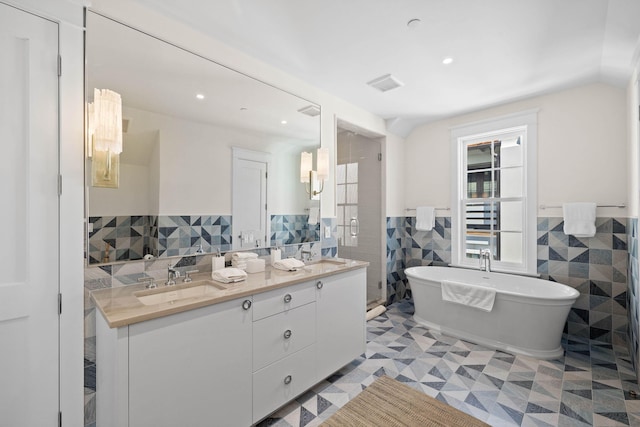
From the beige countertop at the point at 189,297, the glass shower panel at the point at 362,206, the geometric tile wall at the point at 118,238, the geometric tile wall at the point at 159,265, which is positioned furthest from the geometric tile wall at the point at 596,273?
the geometric tile wall at the point at 118,238

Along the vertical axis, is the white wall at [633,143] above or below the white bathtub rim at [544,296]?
above

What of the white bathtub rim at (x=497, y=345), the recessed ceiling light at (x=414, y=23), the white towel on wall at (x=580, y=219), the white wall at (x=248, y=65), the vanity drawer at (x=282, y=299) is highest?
the recessed ceiling light at (x=414, y=23)

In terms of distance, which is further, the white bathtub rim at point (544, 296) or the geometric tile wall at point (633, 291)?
the white bathtub rim at point (544, 296)

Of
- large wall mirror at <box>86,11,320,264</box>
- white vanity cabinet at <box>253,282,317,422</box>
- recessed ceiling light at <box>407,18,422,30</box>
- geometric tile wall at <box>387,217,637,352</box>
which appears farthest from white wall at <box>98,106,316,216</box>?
geometric tile wall at <box>387,217,637,352</box>

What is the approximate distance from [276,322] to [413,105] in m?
2.91

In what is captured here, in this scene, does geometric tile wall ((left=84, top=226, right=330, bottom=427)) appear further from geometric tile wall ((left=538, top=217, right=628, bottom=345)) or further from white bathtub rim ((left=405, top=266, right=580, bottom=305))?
geometric tile wall ((left=538, top=217, right=628, bottom=345))

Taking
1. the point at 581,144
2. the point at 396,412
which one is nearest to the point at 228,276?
the point at 396,412

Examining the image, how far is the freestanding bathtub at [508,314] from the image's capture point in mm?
2482

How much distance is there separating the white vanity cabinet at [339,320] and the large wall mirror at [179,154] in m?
0.65

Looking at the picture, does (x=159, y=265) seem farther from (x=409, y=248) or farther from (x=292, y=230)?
(x=409, y=248)

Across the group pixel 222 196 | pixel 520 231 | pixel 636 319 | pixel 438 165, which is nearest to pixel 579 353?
pixel 636 319

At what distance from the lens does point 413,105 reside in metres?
3.38

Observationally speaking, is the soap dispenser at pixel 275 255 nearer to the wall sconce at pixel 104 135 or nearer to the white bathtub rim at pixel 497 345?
the wall sconce at pixel 104 135

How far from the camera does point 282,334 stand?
182cm
